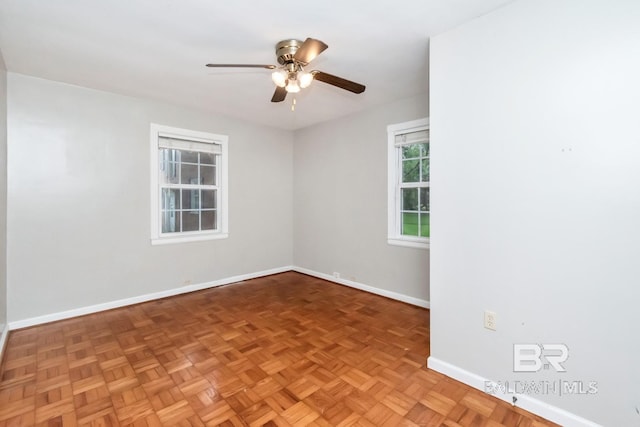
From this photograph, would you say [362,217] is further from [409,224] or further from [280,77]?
[280,77]

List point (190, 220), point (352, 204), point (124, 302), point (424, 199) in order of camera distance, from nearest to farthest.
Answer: point (124, 302) < point (424, 199) < point (190, 220) < point (352, 204)

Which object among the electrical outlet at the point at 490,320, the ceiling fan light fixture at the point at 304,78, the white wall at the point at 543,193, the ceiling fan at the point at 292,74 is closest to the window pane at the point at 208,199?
the ceiling fan at the point at 292,74

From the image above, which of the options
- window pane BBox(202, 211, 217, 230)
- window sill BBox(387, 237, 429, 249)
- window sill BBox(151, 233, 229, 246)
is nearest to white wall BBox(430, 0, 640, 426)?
window sill BBox(387, 237, 429, 249)

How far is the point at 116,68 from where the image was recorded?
8.62ft

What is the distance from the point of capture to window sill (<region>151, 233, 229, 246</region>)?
3.57 meters

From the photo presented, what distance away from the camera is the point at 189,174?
12.8 feet

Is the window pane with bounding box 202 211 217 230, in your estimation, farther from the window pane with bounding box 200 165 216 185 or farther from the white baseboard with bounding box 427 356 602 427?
the white baseboard with bounding box 427 356 602 427

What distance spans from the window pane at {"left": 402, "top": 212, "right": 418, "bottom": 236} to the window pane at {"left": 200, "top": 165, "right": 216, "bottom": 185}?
2.65 metres

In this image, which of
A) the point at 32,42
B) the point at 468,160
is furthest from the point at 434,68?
the point at 32,42

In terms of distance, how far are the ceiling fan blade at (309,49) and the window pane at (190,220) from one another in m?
2.76

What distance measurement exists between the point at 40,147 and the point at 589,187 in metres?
4.35

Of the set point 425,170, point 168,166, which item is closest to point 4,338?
point 168,166

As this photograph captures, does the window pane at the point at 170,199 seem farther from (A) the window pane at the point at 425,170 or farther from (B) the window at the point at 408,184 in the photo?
(A) the window pane at the point at 425,170

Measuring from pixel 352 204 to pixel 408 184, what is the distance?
85 centimetres
